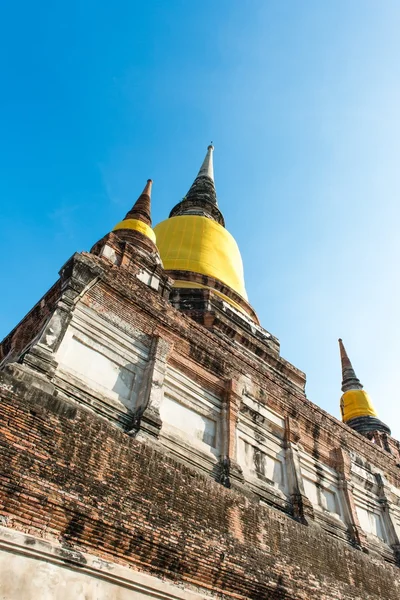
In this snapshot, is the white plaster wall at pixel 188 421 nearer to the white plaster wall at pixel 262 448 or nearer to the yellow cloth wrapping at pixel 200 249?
the white plaster wall at pixel 262 448

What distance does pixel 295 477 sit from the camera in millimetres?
11375

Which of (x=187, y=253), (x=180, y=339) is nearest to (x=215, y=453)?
(x=180, y=339)

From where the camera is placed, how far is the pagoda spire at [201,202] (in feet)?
92.2

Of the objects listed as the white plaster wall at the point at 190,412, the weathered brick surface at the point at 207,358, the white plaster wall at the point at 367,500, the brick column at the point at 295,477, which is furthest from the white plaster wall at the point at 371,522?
the white plaster wall at the point at 190,412

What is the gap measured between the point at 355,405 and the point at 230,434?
1677cm

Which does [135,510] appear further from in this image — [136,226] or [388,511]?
[136,226]

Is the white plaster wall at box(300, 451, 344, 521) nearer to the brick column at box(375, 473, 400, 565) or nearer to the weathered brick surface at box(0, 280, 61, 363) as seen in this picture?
the brick column at box(375, 473, 400, 565)

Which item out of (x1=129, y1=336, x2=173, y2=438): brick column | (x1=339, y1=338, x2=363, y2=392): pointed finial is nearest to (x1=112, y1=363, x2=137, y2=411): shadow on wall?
(x1=129, y1=336, x2=173, y2=438): brick column

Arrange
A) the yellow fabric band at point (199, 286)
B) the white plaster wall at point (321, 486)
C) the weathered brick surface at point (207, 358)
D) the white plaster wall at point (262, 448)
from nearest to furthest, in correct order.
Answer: the weathered brick surface at point (207, 358), the white plaster wall at point (262, 448), the white plaster wall at point (321, 486), the yellow fabric band at point (199, 286)

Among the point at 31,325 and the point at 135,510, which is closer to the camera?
the point at 135,510

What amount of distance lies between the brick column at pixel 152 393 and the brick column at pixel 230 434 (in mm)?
1740

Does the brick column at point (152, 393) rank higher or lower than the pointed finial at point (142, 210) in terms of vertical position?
A: lower

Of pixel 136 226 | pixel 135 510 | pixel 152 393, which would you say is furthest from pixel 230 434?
pixel 136 226

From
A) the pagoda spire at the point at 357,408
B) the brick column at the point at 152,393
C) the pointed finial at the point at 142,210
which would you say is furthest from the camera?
the pagoda spire at the point at 357,408
